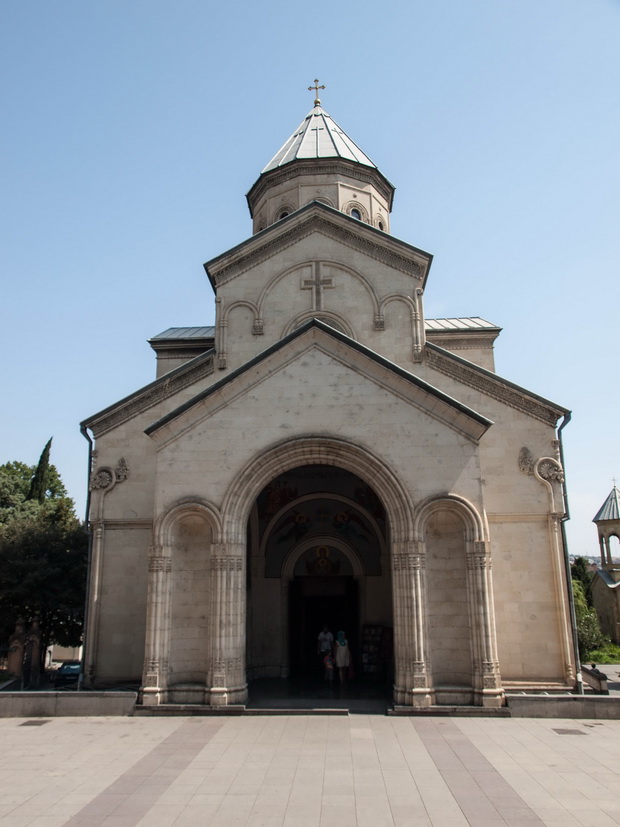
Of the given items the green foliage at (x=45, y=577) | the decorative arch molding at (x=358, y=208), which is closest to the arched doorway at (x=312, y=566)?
the green foliage at (x=45, y=577)

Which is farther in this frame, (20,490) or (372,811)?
(20,490)

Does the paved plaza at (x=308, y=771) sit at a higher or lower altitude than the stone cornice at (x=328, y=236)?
lower

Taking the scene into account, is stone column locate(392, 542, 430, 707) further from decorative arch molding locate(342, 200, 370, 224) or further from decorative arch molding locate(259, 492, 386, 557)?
decorative arch molding locate(342, 200, 370, 224)

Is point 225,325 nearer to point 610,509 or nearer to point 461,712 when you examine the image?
point 461,712

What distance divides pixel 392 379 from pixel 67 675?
51.6ft

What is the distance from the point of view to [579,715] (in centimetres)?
1269

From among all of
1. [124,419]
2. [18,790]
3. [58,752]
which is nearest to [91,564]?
[124,419]

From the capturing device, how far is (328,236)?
1869cm

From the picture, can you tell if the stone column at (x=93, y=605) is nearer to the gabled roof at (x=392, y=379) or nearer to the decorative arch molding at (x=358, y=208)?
the gabled roof at (x=392, y=379)

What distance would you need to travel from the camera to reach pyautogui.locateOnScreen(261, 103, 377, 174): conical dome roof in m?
22.6

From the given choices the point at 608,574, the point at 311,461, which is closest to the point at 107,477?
the point at 311,461

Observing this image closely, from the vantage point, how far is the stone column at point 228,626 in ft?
43.4

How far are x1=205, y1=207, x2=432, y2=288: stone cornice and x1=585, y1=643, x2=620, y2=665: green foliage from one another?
69.6 ft

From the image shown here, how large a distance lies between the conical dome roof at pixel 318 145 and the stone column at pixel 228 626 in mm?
14463
